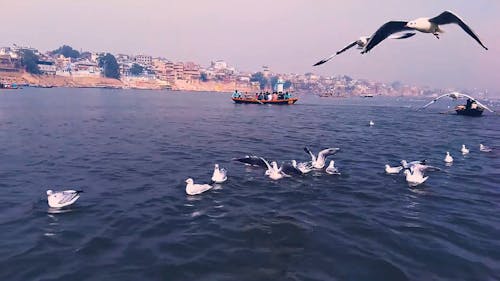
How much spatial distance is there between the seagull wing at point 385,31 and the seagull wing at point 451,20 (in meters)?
0.54

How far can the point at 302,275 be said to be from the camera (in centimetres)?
732

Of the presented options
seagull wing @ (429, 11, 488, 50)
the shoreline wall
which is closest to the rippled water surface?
seagull wing @ (429, 11, 488, 50)

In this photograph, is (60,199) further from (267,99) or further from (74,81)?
(74,81)

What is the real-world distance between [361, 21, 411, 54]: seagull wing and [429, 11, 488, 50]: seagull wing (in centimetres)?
54

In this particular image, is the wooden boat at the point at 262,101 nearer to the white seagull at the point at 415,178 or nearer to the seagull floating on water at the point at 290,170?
the seagull floating on water at the point at 290,170

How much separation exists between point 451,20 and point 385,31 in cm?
116

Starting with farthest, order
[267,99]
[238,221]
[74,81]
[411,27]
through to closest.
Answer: [74,81], [267,99], [238,221], [411,27]

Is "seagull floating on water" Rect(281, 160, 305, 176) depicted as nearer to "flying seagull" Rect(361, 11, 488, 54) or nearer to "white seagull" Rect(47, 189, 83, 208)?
"white seagull" Rect(47, 189, 83, 208)

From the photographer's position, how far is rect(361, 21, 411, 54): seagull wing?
22.7ft

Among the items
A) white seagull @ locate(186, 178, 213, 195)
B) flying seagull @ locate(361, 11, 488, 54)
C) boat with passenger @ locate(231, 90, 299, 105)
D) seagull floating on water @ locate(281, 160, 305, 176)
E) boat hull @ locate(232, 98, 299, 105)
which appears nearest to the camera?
flying seagull @ locate(361, 11, 488, 54)

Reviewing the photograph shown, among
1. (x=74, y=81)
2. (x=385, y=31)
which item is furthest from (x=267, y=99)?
(x=74, y=81)

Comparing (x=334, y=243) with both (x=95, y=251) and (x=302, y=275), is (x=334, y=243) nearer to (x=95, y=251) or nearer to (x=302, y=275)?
(x=302, y=275)

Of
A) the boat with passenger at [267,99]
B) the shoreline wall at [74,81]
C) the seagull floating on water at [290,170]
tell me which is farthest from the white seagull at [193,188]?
the shoreline wall at [74,81]

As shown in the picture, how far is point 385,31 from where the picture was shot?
7.11 m
